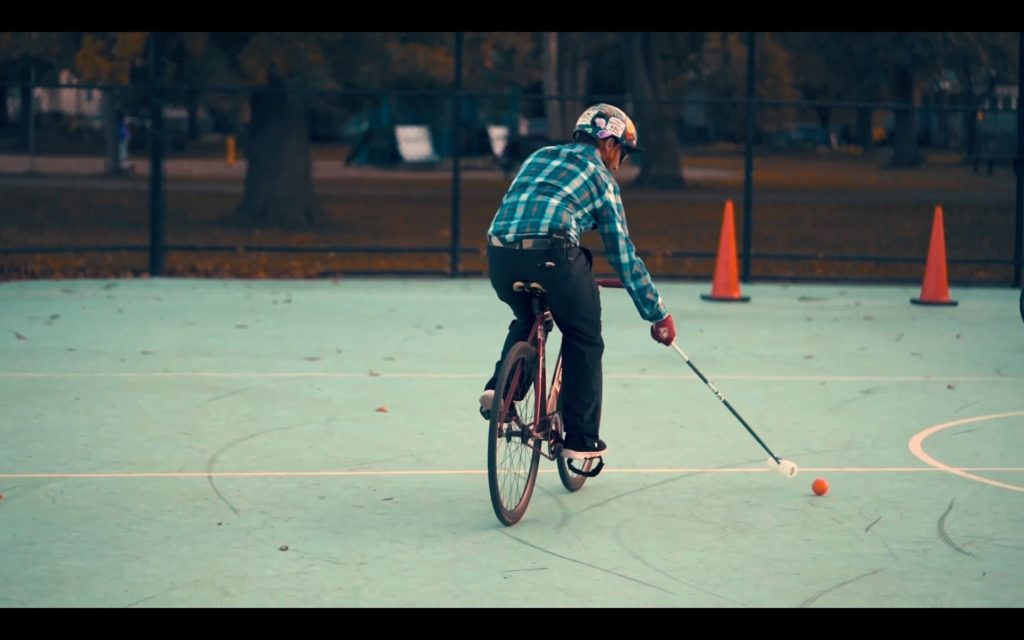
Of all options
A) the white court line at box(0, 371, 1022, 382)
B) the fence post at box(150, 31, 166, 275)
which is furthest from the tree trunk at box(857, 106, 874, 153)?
the white court line at box(0, 371, 1022, 382)

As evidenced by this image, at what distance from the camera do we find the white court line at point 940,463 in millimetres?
8539

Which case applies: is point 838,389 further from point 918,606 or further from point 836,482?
point 918,606

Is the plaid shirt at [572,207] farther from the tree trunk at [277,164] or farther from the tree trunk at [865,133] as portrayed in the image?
the tree trunk at [277,164]

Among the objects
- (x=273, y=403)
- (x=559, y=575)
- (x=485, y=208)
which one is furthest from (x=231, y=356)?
(x=485, y=208)

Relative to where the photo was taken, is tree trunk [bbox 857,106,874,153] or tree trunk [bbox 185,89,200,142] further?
tree trunk [bbox 185,89,200,142]

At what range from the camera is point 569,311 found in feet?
24.7

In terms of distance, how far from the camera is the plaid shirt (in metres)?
7.45

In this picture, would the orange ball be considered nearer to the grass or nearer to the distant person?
the grass

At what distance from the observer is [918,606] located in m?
6.25

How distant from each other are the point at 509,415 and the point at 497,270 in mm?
658

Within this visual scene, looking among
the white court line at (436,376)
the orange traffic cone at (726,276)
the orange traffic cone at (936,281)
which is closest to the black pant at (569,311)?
the white court line at (436,376)

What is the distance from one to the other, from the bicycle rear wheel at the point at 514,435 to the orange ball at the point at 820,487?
142 cm

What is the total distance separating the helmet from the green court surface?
5.71 ft

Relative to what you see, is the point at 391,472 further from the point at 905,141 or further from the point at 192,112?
the point at 192,112
